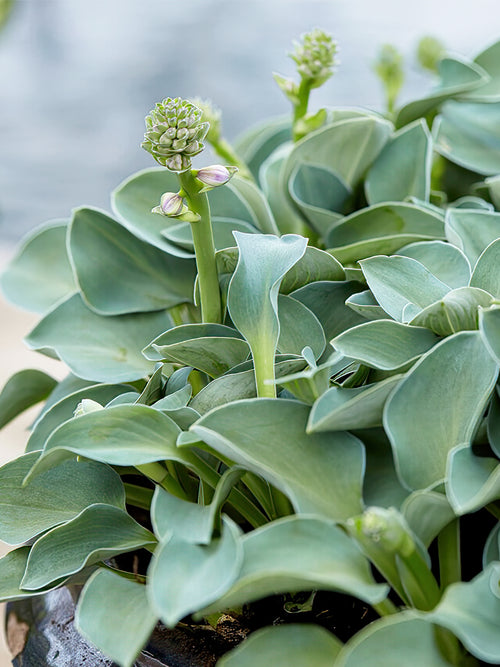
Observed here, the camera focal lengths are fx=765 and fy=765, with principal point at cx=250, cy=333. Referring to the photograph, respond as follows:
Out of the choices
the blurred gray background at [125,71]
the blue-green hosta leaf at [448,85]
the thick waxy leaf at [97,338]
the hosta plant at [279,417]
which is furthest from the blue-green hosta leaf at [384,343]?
the blurred gray background at [125,71]

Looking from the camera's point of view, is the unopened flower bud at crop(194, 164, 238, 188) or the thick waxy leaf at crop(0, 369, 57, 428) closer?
the unopened flower bud at crop(194, 164, 238, 188)

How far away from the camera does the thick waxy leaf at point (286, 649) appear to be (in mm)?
174

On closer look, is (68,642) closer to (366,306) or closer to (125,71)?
(366,306)

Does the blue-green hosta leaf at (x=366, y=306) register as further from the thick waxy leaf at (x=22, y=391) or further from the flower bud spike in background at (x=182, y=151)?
the thick waxy leaf at (x=22, y=391)

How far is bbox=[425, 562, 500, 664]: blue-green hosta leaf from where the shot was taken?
16 cm

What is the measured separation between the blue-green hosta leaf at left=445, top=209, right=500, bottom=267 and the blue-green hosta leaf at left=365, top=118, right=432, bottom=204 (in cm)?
6

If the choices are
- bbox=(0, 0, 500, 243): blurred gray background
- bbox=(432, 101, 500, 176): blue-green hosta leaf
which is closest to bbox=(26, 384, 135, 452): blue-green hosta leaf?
bbox=(432, 101, 500, 176): blue-green hosta leaf

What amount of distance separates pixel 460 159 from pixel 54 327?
223mm

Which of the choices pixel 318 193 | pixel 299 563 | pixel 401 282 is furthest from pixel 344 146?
pixel 299 563

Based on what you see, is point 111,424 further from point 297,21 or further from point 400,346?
point 297,21

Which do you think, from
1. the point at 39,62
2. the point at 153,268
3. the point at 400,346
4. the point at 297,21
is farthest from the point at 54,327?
the point at 39,62

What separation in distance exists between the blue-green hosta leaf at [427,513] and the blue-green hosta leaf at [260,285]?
6cm

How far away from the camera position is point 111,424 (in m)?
0.21

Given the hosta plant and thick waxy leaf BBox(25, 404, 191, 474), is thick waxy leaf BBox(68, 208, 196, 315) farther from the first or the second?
thick waxy leaf BBox(25, 404, 191, 474)
